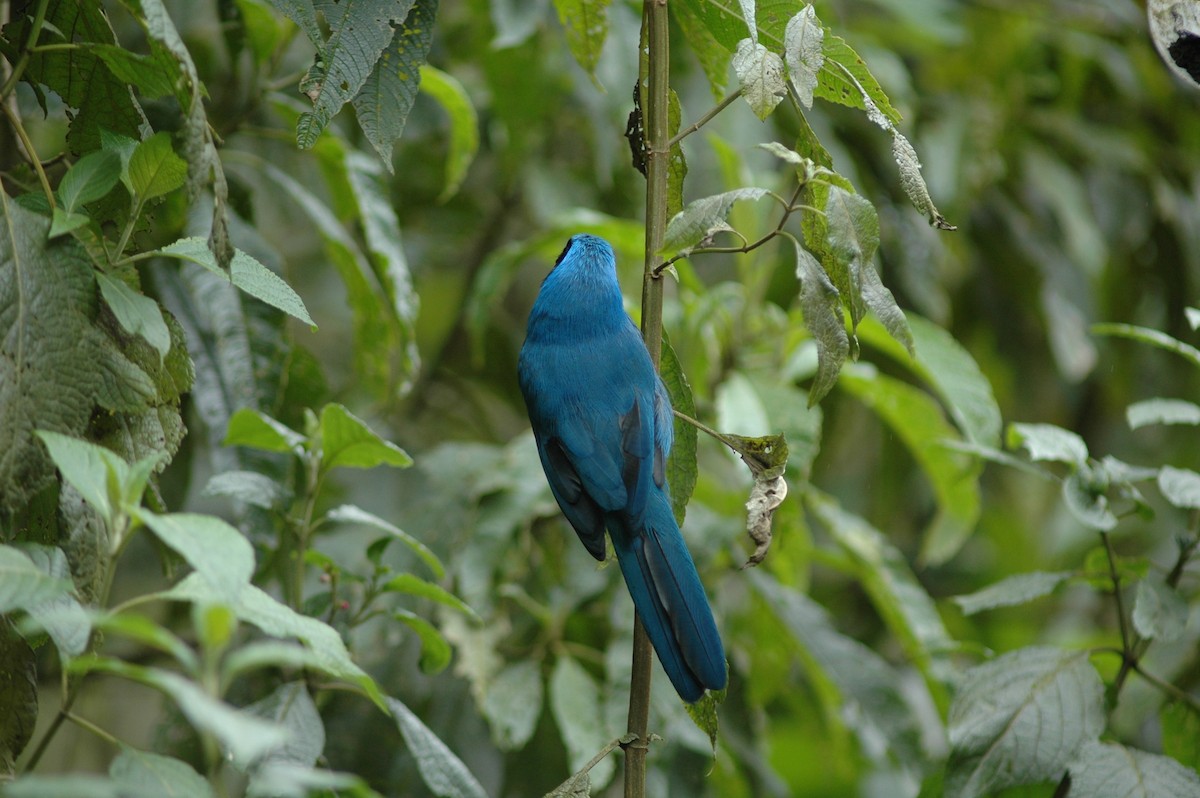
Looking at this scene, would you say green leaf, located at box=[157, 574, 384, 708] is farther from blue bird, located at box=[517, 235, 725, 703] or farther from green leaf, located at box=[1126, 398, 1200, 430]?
green leaf, located at box=[1126, 398, 1200, 430]

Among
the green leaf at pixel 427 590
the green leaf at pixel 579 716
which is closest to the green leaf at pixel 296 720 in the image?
the green leaf at pixel 427 590

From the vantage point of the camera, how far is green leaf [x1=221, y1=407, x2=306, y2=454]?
1.92m

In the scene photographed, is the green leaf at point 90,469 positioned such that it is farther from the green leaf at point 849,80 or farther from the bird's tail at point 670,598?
the green leaf at point 849,80

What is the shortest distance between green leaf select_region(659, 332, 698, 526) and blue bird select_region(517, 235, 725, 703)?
0.03 meters

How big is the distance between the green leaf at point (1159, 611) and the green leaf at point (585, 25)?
1.51m

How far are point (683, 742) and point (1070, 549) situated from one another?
3065mm

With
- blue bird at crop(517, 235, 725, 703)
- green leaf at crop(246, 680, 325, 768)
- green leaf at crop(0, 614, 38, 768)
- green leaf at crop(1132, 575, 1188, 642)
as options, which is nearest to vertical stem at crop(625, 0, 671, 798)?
blue bird at crop(517, 235, 725, 703)

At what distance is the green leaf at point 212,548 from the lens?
1121 mm

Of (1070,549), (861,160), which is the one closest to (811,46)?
(861,160)

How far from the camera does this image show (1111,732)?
234 cm

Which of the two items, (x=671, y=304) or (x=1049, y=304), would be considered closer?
(x=671, y=304)

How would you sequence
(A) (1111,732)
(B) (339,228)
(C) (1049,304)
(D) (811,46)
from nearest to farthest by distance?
(D) (811,46), (A) (1111,732), (B) (339,228), (C) (1049,304)

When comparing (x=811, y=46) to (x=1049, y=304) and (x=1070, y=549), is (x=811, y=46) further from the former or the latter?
(x=1070, y=549)

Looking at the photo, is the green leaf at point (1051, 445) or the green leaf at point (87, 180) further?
the green leaf at point (1051, 445)
